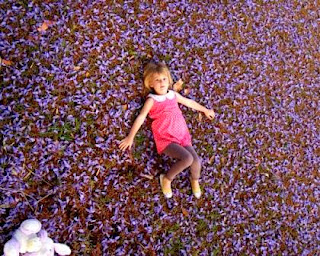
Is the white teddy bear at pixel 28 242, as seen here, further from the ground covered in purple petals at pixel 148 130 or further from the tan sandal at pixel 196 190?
the tan sandal at pixel 196 190

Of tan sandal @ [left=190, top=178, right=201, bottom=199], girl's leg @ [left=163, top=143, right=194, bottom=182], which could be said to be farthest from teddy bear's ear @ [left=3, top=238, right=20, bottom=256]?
tan sandal @ [left=190, top=178, right=201, bottom=199]

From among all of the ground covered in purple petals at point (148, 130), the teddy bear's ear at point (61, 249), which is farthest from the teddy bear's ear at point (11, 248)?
the teddy bear's ear at point (61, 249)

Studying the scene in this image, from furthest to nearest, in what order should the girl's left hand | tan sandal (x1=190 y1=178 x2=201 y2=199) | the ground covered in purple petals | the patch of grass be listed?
the girl's left hand < tan sandal (x1=190 y1=178 x2=201 y2=199) < the patch of grass < the ground covered in purple petals

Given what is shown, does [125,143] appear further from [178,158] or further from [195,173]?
[195,173]

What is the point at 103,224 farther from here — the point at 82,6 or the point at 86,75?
the point at 82,6

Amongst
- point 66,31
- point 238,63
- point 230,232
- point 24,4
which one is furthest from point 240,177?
point 24,4

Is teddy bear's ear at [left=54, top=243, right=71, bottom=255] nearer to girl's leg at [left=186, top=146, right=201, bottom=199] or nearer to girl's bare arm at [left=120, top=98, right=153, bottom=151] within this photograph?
girl's bare arm at [left=120, top=98, right=153, bottom=151]

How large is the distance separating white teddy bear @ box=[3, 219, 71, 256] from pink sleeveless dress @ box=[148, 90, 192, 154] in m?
2.05

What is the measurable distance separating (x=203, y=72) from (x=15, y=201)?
11.8ft

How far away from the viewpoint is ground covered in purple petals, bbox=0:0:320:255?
529 cm

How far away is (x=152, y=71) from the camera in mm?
6074

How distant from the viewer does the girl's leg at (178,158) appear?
5.75 meters

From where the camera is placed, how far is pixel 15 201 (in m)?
4.96

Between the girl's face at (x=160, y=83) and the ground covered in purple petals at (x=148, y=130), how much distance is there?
0.31 metres
